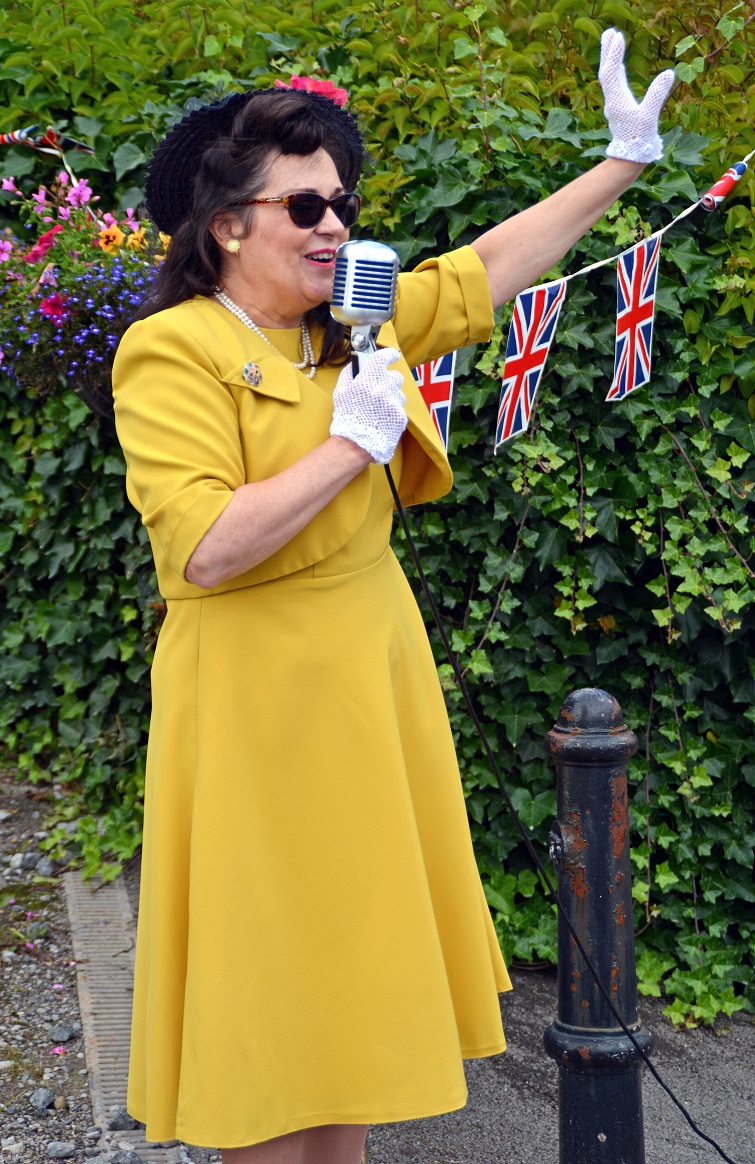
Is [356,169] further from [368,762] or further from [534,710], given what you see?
[534,710]

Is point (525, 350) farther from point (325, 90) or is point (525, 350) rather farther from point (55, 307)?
point (55, 307)

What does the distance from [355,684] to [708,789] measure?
71.2 inches

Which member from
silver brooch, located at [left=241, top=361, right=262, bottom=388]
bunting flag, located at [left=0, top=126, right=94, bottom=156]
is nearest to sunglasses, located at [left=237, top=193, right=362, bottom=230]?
silver brooch, located at [left=241, top=361, right=262, bottom=388]

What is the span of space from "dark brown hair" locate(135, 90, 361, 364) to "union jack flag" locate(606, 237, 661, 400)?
4.06 feet

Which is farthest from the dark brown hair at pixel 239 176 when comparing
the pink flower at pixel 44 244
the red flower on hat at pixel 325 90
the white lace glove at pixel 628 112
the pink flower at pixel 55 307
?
the pink flower at pixel 44 244

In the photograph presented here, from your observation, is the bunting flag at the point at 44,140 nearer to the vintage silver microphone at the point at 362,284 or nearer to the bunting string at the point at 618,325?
the bunting string at the point at 618,325

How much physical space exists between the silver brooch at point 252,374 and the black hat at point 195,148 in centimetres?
39

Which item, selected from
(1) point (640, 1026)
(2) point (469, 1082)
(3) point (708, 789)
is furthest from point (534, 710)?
(1) point (640, 1026)

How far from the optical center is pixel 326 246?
1.92 metres

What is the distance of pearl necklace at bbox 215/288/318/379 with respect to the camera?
6.40 feet

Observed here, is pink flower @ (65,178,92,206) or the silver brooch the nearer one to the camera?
the silver brooch

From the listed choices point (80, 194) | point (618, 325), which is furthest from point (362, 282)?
point (80, 194)

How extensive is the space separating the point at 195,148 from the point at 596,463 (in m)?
1.62

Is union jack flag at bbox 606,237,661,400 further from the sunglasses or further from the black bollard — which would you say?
the sunglasses
